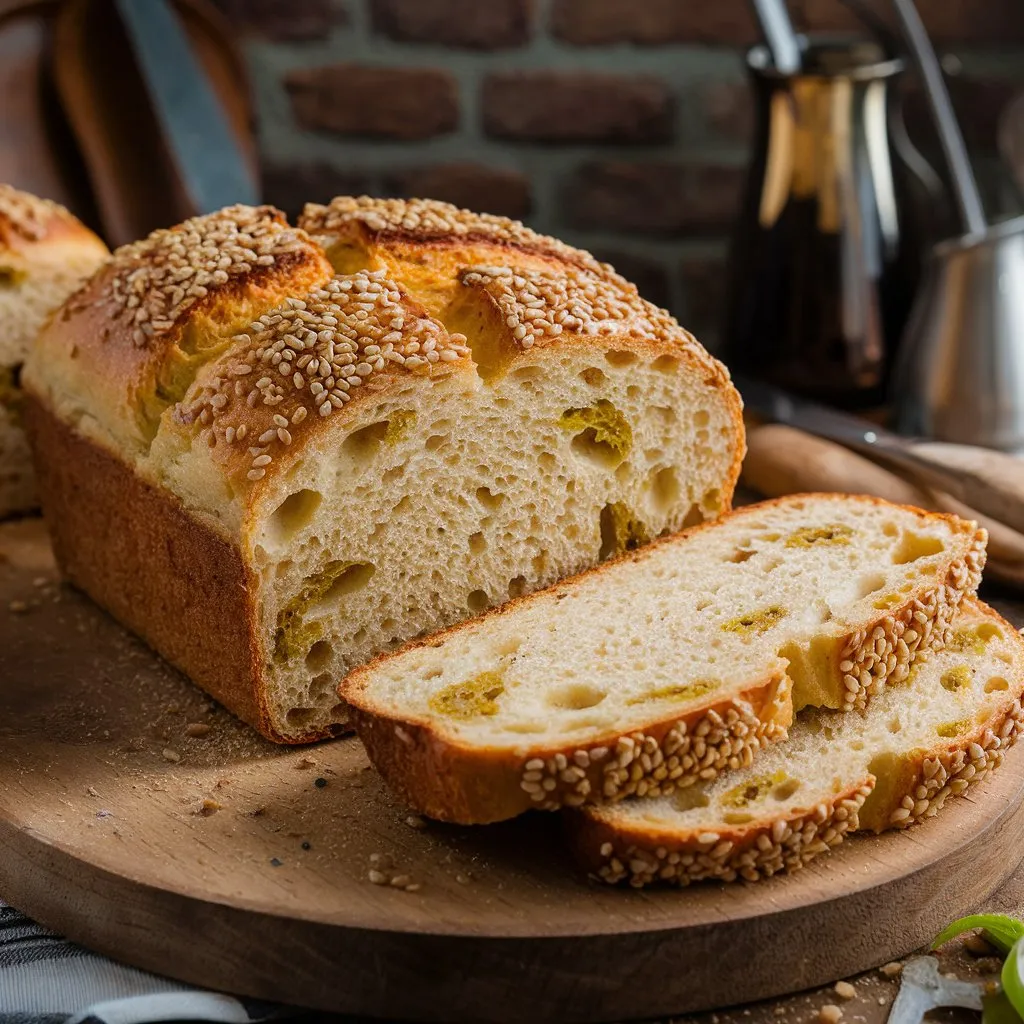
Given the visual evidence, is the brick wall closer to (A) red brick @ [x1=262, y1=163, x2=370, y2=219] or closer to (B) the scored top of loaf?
(A) red brick @ [x1=262, y1=163, x2=370, y2=219]

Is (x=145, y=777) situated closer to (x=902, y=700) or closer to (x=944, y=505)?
(x=902, y=700)

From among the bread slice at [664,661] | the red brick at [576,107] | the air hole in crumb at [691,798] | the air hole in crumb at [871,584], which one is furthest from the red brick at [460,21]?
the air hole in crumb at [691,798]

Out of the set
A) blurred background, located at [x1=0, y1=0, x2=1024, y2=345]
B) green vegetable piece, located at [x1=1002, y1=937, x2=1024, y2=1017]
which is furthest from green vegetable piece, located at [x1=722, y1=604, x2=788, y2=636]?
blurred background, located at [x1=0, y1=0, x2=1024, y2=345]

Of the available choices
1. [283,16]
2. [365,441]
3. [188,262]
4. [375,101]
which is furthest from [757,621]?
[283,16]

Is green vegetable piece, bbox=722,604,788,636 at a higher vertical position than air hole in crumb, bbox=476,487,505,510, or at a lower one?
lower

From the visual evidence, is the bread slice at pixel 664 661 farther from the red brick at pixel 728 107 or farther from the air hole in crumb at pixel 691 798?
the red brick at pixel 728 107
